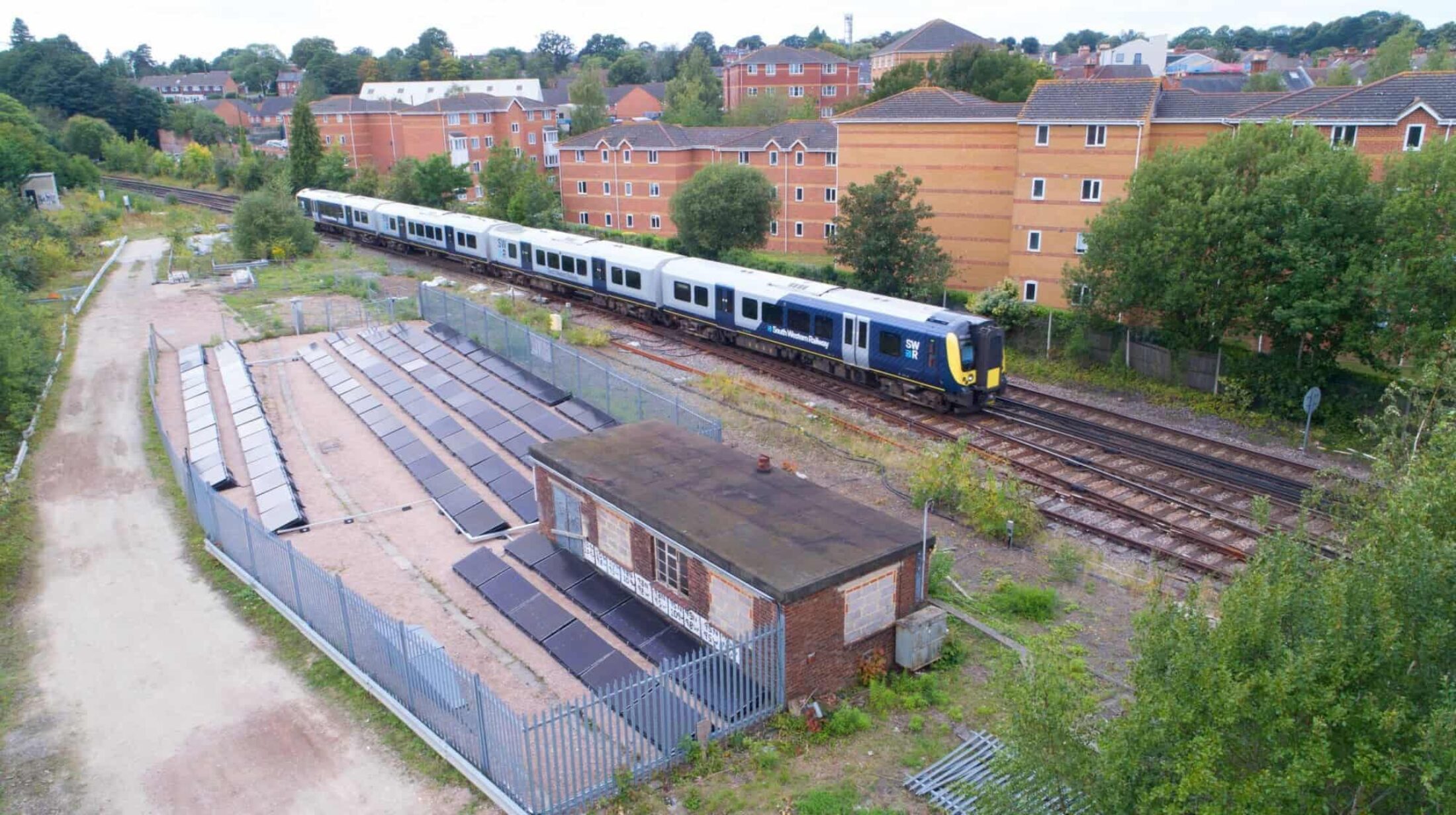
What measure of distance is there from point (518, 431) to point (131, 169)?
89285mm

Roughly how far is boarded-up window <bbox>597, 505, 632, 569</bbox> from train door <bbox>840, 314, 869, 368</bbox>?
1245cm

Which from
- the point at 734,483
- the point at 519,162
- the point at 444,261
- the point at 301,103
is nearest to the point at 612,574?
the point at 734,483

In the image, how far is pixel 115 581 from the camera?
15.7 m

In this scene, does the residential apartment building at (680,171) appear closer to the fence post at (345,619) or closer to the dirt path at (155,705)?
the dirt path at (155,705)

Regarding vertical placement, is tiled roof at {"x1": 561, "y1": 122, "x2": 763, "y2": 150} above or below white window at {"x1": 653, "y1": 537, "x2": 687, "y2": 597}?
above

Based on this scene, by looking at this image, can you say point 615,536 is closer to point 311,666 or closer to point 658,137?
point 311,666

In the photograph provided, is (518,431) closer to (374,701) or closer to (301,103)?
(374,701)

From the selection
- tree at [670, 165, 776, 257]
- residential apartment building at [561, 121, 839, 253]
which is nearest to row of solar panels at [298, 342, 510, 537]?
tree at [670, 165, 776, 257]

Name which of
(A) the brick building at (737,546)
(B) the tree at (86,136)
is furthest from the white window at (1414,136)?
(B) the tree at (86,136)

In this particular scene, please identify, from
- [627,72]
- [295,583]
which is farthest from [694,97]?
[295,583]

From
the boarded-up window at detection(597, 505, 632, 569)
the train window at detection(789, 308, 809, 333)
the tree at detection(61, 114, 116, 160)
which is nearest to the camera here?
the boarded-up window at detection(597, 505, 632, 569)

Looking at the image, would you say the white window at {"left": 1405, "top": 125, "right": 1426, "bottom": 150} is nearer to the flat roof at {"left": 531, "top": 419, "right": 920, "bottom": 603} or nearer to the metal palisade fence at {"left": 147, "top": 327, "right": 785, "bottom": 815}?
the flat roof at {"left": 531, "top": 419, "right": 920, "bottom": 603}

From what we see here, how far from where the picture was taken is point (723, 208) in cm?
4506

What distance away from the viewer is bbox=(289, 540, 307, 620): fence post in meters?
13.4
